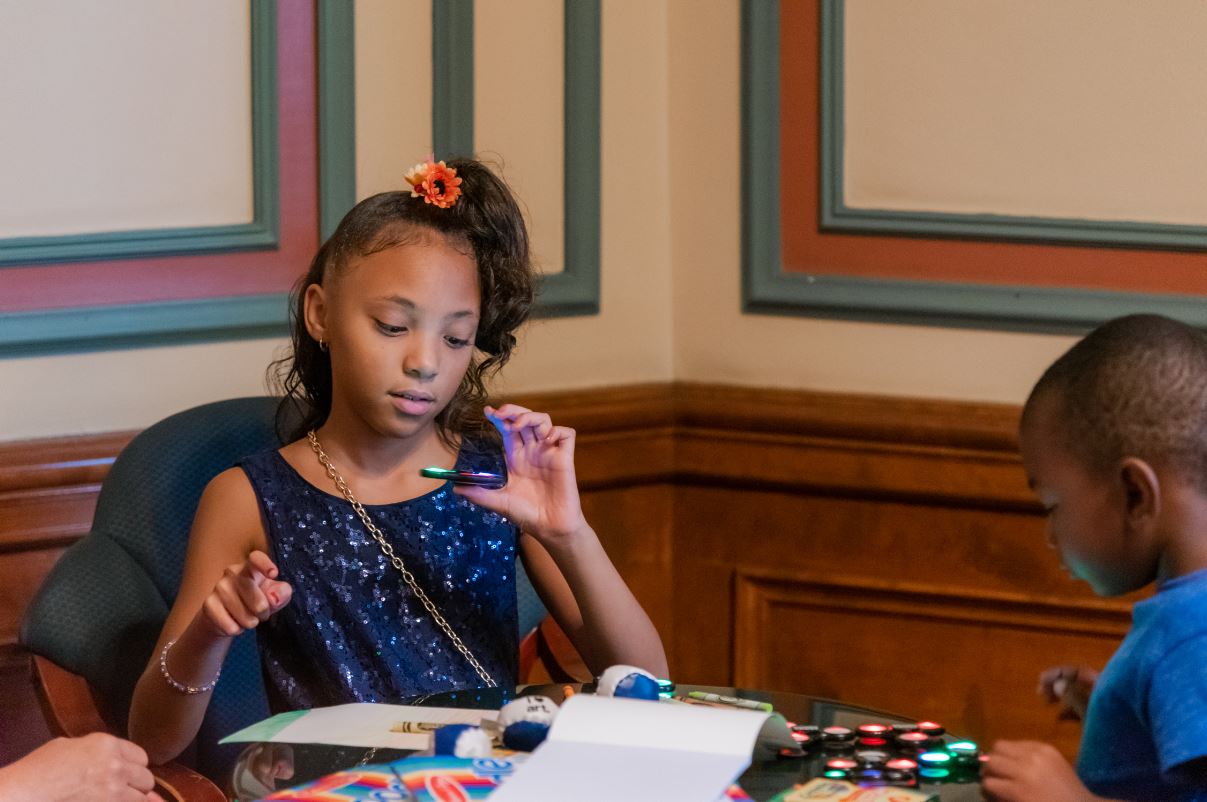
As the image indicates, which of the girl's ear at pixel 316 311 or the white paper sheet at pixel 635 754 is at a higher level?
the girl's ear at pixel 316 311

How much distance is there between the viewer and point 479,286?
212 cm

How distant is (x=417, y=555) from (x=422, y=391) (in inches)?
10.3

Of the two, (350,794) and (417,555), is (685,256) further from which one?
(350,794)

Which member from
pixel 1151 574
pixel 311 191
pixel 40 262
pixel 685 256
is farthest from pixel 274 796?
pixel 685 256

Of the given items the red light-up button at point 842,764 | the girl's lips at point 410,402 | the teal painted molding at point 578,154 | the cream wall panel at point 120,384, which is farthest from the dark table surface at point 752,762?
the teal painted molding at point 578,154

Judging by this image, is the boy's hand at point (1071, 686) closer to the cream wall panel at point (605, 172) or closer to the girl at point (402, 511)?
the girl at point (402, 511)

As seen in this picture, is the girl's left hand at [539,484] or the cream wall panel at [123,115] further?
the cream wall panel at [123,115]

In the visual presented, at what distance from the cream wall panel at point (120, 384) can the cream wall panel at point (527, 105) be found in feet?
1.86

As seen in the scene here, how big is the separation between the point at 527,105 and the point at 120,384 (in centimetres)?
91

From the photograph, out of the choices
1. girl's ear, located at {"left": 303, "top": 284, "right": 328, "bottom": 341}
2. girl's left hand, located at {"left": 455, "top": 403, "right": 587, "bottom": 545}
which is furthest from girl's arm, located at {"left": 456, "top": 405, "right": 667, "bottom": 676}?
girl's ear, located at {"left": 303, "top": 284, "right": 328, "bottom": 341}

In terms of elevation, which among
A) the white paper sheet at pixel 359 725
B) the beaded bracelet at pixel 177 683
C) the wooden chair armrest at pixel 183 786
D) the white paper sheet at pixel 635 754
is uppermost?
the white paper sheet at pixel 635 754

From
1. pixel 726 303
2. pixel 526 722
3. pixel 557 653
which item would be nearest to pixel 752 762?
pixel 526 722

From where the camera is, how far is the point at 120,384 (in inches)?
101

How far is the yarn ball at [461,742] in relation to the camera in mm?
1478
